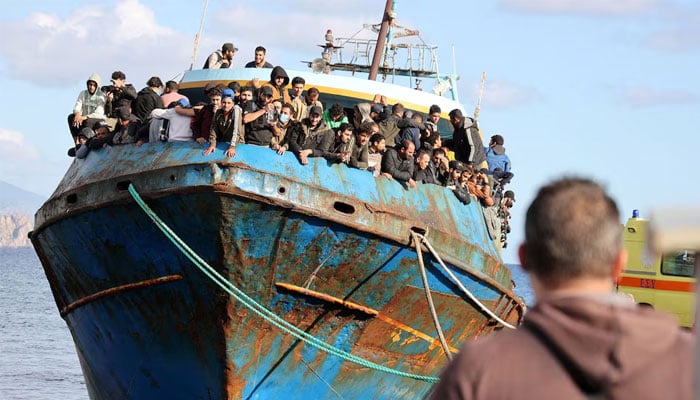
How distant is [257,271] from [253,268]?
1.9 inches

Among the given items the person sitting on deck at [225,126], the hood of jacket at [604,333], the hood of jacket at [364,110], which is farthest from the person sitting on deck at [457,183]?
the hood of jacket at [604,333]

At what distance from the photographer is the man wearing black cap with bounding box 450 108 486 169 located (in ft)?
45.2

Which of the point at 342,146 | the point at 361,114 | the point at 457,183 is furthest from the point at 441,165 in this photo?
the point at 342,146

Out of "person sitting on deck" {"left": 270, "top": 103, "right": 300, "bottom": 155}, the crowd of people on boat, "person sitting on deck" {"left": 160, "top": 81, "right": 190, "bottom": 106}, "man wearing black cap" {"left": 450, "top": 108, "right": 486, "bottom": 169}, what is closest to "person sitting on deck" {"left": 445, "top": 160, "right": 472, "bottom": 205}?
the crowd of people on boat

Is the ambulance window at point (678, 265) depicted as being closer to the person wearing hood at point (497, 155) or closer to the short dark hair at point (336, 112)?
the person wearing hood at point (497, 155)

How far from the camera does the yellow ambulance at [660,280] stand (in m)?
18.9

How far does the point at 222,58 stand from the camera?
15.4 m

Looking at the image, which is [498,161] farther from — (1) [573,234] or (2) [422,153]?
(1) [573,234]

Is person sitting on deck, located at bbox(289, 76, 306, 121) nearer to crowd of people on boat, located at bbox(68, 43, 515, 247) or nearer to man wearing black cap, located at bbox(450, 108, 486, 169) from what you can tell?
crowd of people on boat, located at bbox(68, 43, 515, 247)

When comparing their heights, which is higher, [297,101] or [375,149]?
[297,101]

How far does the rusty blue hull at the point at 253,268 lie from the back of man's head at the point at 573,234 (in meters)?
7.51

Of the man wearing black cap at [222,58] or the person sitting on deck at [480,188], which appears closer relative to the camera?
the person sitting on deck at [480,188]

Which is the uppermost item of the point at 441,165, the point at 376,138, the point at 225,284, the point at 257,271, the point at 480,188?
the point at 376,138

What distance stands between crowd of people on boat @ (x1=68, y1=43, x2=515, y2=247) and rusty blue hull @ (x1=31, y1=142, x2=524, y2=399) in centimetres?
15
